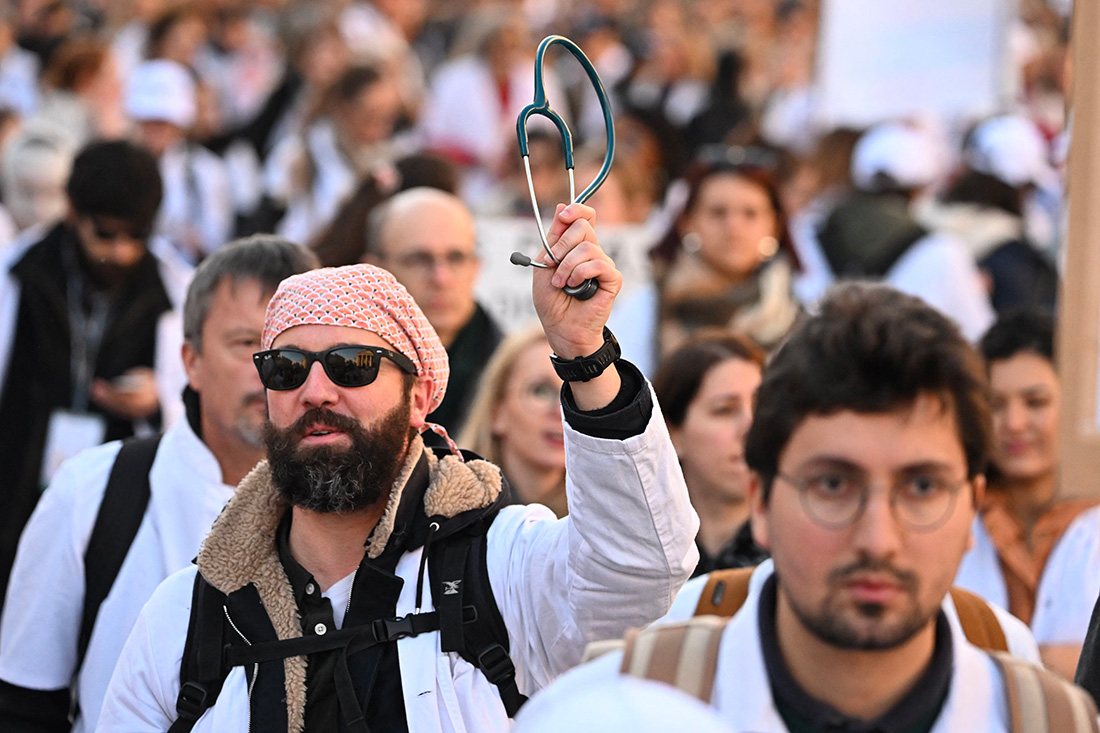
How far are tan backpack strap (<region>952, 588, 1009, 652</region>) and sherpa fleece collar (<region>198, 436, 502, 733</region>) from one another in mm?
1003

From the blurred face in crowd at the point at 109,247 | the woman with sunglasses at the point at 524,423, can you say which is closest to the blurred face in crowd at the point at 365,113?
the blurred face in crowd at the point at 109,247

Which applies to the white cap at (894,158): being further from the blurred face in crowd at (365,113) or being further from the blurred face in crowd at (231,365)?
the blurred face in crowd at (231,365)

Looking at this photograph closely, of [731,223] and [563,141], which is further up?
[731,223]

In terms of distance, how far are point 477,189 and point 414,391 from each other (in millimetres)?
7572

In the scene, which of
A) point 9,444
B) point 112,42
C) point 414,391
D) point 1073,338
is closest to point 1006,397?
point 1073,338

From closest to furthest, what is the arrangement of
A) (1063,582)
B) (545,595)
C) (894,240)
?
(545,595), (1063,582), (894,240)

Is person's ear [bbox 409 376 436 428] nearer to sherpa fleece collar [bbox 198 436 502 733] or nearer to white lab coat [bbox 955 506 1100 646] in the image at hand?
sherpa fleece collar [bbox 198 436 502 733]

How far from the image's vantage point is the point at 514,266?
7836 mm

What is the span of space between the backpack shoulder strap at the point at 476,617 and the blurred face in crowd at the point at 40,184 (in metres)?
5.60

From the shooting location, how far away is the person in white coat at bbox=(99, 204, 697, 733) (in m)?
2.92

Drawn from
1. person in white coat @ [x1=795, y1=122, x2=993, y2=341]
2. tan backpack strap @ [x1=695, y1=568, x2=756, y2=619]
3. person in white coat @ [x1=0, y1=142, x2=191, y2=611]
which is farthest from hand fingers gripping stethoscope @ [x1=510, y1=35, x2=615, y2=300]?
person in white coat @ [x1=795, y1=122, x2=993, y2=341]

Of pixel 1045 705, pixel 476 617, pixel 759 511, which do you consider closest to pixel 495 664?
pixel 476 617

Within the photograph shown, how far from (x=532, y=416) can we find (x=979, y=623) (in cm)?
257

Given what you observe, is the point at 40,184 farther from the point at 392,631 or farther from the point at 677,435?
the point at 392,631
